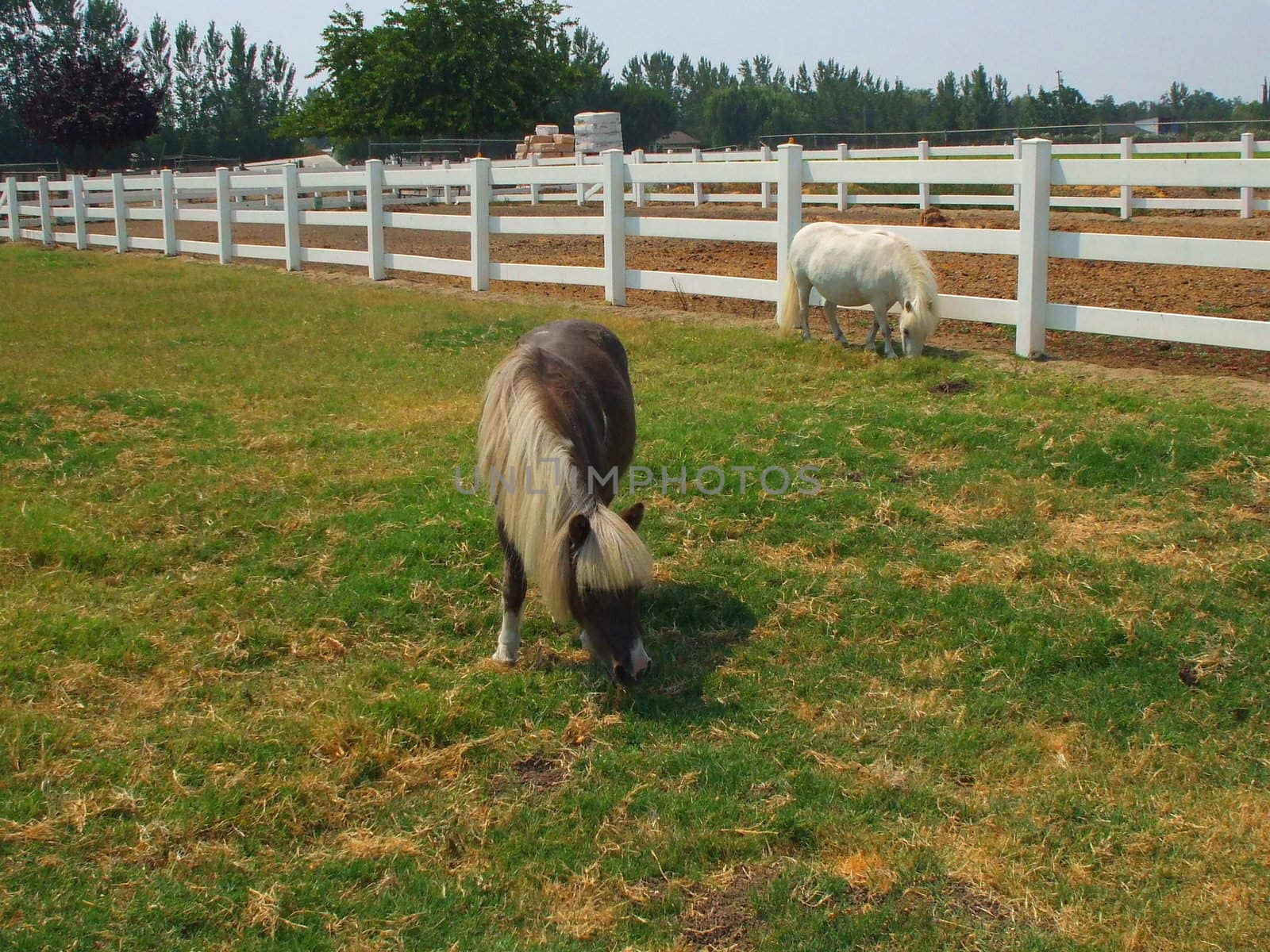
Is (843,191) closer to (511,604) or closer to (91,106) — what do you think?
(511,604)

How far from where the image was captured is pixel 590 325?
5.05 metres

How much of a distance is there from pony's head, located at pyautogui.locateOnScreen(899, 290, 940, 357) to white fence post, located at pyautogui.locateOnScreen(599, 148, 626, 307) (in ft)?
12.0

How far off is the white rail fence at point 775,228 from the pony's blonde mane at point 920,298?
413 millimetres

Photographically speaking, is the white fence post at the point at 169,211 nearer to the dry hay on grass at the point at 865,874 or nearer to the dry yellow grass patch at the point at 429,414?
the dry yellow grass patch at the point at 429,414

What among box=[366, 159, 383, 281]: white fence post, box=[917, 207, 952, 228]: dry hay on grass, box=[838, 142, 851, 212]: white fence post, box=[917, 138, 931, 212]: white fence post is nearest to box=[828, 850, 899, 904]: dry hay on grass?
box=[917, 207, 952, 228]: dry hay on grass

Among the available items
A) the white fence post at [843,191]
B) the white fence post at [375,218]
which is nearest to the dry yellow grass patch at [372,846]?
the white fence post at [375,218]

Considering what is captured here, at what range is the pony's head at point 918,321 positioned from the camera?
8.21 m

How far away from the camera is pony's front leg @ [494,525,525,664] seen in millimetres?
4129

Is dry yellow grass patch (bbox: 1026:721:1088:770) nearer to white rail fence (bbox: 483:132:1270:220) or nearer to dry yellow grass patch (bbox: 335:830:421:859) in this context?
dry yellow grass patch (bbox: 335:830:421:859)

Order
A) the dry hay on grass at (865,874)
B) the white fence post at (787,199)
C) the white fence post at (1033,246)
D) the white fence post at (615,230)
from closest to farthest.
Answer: the dry hay on grass at (865,874) → the white fence post at (1033,246) → the white fence post at (787,199) → the white fence post at (615,230)

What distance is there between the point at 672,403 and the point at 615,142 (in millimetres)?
24174

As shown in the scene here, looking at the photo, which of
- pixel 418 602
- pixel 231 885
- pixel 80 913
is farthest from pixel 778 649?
pixel 80 913

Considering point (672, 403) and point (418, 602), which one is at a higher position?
point (672, 403)

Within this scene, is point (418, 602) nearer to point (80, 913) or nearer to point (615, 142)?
point (80, 913)
